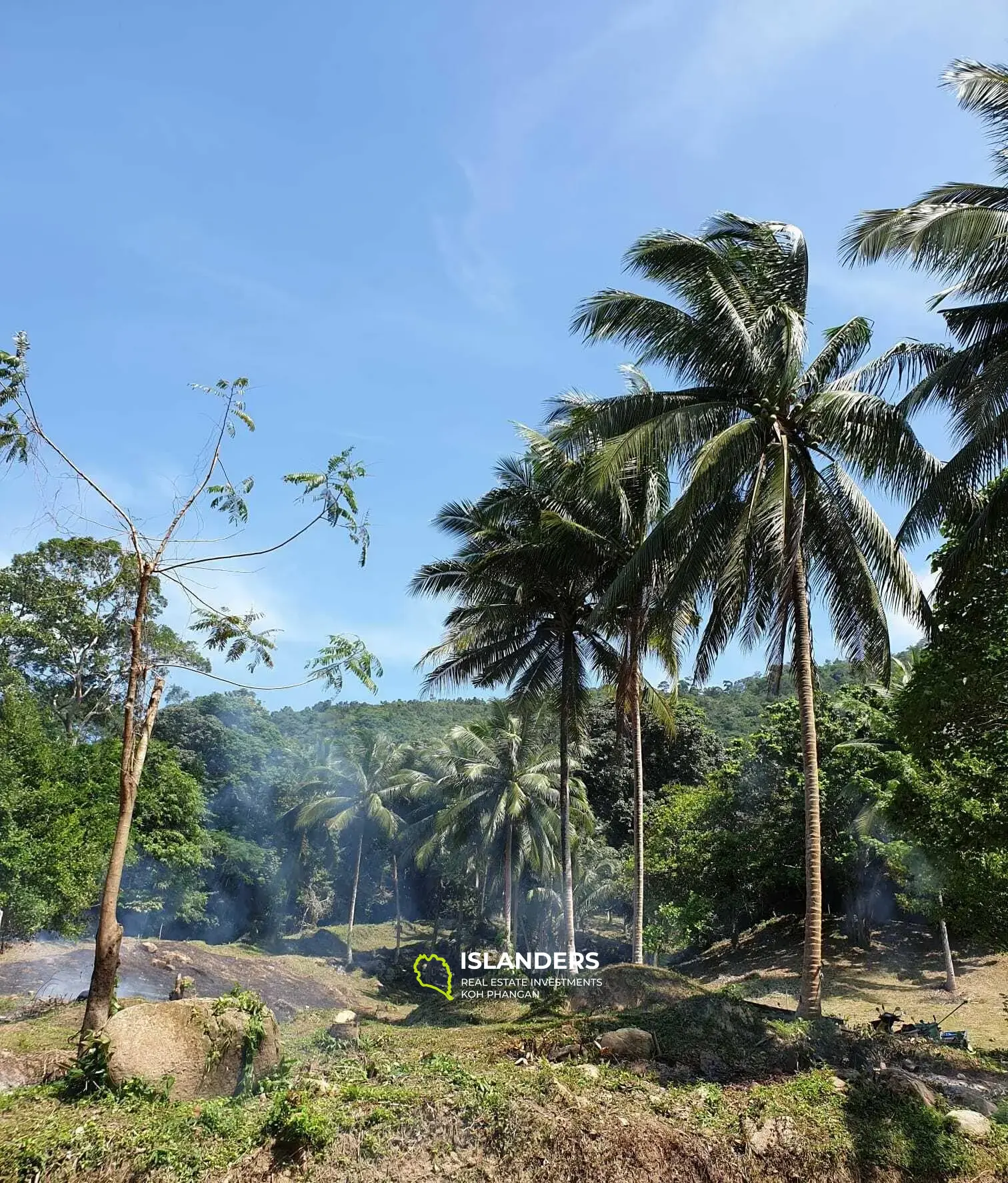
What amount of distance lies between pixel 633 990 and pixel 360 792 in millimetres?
29695

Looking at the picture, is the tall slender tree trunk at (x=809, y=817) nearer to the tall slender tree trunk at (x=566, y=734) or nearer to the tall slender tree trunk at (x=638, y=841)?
the tall slender tree trunk at (x=638, y=841)

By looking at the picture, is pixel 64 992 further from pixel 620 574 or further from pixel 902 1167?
pixel 902 1167

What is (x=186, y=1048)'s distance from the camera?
7.86 meters

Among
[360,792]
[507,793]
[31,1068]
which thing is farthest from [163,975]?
[360,792]

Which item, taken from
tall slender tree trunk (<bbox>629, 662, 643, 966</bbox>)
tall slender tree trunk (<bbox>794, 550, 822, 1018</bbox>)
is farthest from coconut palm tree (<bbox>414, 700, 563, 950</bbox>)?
tall slender tree trunk (<bbox>794, 550, 822, 1018</bbox>)

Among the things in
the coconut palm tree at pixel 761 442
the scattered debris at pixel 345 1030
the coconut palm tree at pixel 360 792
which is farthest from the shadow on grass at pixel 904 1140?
the coconut palm tree at pixel 360 792

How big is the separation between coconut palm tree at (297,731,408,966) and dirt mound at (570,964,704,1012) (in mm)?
25645

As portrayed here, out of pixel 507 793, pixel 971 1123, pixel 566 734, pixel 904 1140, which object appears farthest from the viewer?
pixel 507 793

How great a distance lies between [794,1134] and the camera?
823 centimetres

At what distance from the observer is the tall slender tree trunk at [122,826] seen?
8680 mm

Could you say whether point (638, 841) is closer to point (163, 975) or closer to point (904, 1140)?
point (904, 1140)

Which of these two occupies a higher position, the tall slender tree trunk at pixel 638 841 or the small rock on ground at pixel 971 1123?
the tall slender tree trunk at pixel 638 841

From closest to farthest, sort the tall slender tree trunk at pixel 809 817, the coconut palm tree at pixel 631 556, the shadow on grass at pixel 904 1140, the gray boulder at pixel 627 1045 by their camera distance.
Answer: the shadow on grass at pixel 904 1140
the gray boulder at pixel 627 1045
the tall slender tree trunk at pixel 809 817
the coconut palm tree at pixel 631 556

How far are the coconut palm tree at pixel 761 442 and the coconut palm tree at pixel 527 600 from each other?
14.9ft
